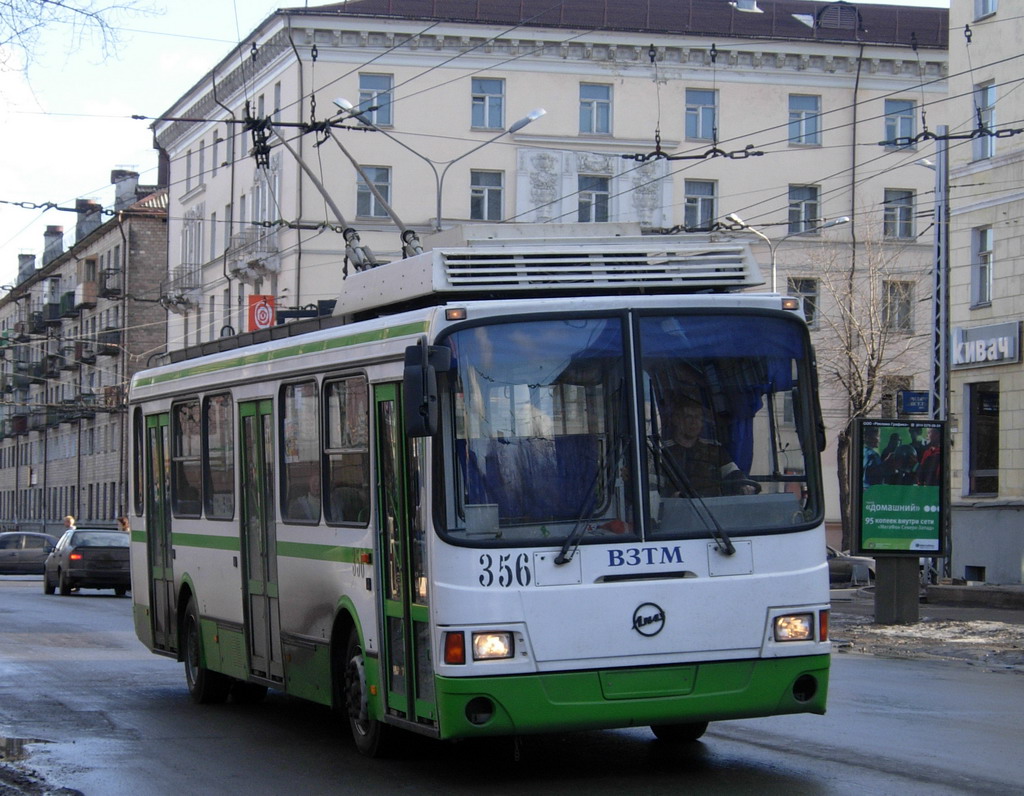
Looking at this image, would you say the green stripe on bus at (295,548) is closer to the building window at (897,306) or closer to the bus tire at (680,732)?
the bus tire at (680,732)

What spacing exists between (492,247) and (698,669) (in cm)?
246

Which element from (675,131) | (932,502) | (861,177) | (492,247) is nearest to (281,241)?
(675,131)

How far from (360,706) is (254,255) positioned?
45878 mm

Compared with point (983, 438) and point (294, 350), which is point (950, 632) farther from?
point (983, 438)

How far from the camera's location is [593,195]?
5406 centimetres

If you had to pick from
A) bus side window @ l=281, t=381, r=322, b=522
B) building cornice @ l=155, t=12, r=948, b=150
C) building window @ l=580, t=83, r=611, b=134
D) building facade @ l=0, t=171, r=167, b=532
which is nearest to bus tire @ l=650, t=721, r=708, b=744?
bus side window @ l=281, t=381, r=322, b=522

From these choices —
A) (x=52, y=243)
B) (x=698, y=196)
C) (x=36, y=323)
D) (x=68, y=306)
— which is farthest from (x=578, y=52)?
(x=52, y=243)

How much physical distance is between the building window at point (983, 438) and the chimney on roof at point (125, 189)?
53679 mm

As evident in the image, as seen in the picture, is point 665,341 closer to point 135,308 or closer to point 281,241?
point 281,241

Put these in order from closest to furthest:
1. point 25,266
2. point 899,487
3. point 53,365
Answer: point 899,487
point 53,365
point 25,266

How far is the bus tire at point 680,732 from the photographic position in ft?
32.3

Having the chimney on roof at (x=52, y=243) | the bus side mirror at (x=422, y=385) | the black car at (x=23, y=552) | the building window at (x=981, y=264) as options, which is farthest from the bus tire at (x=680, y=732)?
the chimney on roof at (x=52, y=243)

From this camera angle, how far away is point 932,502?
19.8 meters

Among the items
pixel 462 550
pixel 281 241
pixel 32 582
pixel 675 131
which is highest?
pixel 675 131
